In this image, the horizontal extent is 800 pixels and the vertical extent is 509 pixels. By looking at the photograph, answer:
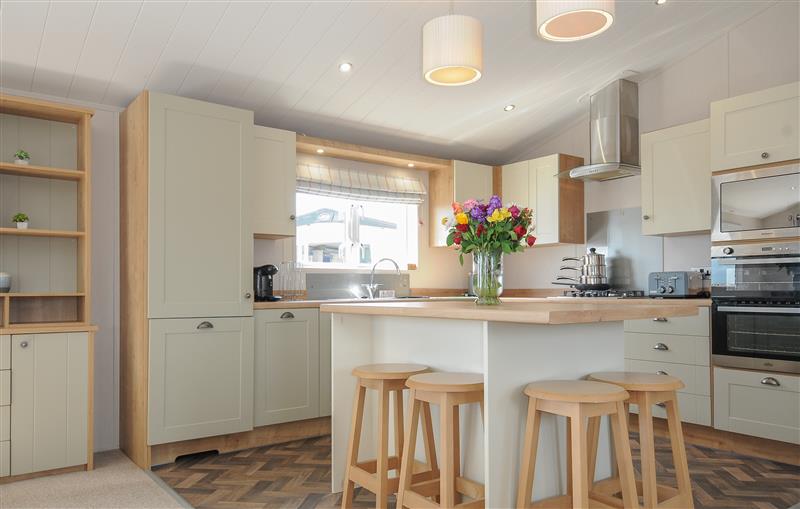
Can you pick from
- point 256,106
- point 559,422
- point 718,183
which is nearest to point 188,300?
point 256,106

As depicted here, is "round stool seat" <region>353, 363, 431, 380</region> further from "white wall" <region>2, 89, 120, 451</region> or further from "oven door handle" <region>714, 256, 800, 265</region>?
"oven door handle" <region>714, 256, 800, 265</region>

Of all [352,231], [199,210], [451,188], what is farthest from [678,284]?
[199,210]

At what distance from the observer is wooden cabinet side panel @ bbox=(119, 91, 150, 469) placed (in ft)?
11.5

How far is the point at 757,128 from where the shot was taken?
149 inches

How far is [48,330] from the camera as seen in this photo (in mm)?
3311

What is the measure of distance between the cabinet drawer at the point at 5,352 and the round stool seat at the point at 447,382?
2.19 meters

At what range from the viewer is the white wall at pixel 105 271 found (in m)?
3.83

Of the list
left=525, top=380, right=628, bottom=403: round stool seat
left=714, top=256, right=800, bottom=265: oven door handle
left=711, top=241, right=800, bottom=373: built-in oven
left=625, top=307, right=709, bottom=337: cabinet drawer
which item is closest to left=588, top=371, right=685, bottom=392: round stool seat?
left=525, top=380, right=628, bottom=403: round stool seat

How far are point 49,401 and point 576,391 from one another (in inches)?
108

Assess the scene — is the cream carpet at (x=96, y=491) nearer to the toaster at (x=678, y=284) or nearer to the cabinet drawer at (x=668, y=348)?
the cabinet drawer at (x=668, y=348)

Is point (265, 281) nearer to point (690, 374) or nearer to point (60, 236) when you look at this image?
point (60, 236)

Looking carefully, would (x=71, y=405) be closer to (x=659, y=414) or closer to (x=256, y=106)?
(x=256, y=106)

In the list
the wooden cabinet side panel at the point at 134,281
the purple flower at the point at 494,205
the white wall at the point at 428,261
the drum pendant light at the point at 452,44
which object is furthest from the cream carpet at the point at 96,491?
the white wall at the point at 428,261

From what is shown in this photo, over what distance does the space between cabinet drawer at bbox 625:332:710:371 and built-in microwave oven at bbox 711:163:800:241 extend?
2.25 feet
